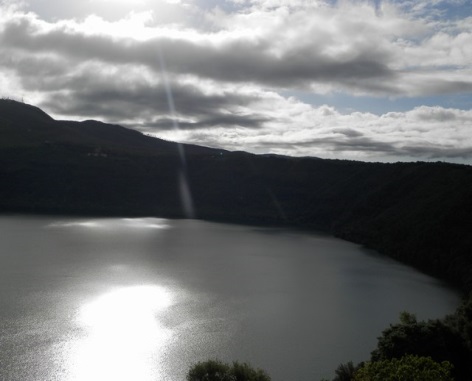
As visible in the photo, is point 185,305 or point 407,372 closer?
point 407,372

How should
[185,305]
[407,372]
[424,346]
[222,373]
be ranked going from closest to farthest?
[407,372] < [222,373] < [424,346] < [185,305]

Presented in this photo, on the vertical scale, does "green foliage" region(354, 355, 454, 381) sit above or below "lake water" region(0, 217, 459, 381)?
above

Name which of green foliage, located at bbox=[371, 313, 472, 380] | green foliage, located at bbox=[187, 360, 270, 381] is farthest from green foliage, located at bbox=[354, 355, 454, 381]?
green foliage, located at bbox=[371, 313, 472, 380]

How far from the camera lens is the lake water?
58688mm

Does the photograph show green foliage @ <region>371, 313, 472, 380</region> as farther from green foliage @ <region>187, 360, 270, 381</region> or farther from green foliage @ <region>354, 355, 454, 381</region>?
green foliage @ <region>354, 355, 454, 381</region>

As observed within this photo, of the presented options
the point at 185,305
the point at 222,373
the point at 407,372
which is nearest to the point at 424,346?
the point at 222,373

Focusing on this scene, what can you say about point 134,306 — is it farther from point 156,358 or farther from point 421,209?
point 421,209

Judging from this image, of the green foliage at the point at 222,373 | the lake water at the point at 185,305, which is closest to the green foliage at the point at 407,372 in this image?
the green foliage at the point at 222,373

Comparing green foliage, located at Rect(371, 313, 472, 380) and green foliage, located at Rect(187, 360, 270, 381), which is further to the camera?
green foliage, located at Rect(371, 313, 472, 380)

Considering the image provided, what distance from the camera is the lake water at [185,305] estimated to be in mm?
58688

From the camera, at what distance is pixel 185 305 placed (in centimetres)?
8394

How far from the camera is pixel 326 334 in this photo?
7131 centimetres

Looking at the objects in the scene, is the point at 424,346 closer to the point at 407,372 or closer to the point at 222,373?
the point at 222,373

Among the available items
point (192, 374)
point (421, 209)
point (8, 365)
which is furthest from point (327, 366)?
point (421, 209)
